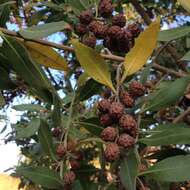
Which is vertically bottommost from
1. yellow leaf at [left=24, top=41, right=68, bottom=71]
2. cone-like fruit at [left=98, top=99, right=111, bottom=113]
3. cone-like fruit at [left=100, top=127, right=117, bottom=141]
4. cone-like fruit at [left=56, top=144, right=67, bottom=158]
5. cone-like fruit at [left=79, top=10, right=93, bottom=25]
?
cone-like fruit at [left=100, top=127, right=117, bottom=141]

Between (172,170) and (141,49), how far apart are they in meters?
0.25

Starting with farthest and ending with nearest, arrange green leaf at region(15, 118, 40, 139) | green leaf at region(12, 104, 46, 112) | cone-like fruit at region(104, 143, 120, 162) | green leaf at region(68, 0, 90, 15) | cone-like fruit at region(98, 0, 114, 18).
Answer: green leaf at region(12, 104, 46, 112) → green leaf at region(15, 118, 40, 139) → green leaf at region(68, 0, 90, 15) → cone-like fruit at region(98, 0, 114, 18) → cone-like fruit at region(104, 143, 120, 162)

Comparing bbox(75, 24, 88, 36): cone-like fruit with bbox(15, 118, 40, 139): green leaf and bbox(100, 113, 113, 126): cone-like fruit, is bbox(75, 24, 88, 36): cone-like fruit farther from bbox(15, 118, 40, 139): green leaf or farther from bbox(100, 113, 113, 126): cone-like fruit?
bbox(15, 118, 40, 139): green leaf

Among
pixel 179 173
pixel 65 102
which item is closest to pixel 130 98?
pixel 179 173

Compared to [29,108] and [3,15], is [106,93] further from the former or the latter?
[29,108]

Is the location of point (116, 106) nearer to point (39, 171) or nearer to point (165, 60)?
point (39, 171)

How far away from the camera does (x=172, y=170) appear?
43.3 inches

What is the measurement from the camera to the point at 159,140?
1142mm

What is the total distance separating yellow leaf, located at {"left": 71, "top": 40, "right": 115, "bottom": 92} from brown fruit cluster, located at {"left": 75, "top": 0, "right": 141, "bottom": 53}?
66mm

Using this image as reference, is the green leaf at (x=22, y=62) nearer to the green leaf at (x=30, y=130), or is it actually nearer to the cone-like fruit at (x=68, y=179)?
the cone-like fruit at (x=68, y=179)

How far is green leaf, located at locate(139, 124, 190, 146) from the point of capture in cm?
111

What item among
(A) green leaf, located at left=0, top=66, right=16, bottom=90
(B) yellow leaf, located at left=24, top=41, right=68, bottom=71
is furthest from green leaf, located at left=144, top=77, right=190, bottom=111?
(A) green leaf, located at left=0, top=66, right=16, bottom=90

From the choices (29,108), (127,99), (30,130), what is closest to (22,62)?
(127,99)

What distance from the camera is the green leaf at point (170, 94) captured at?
1.20m
